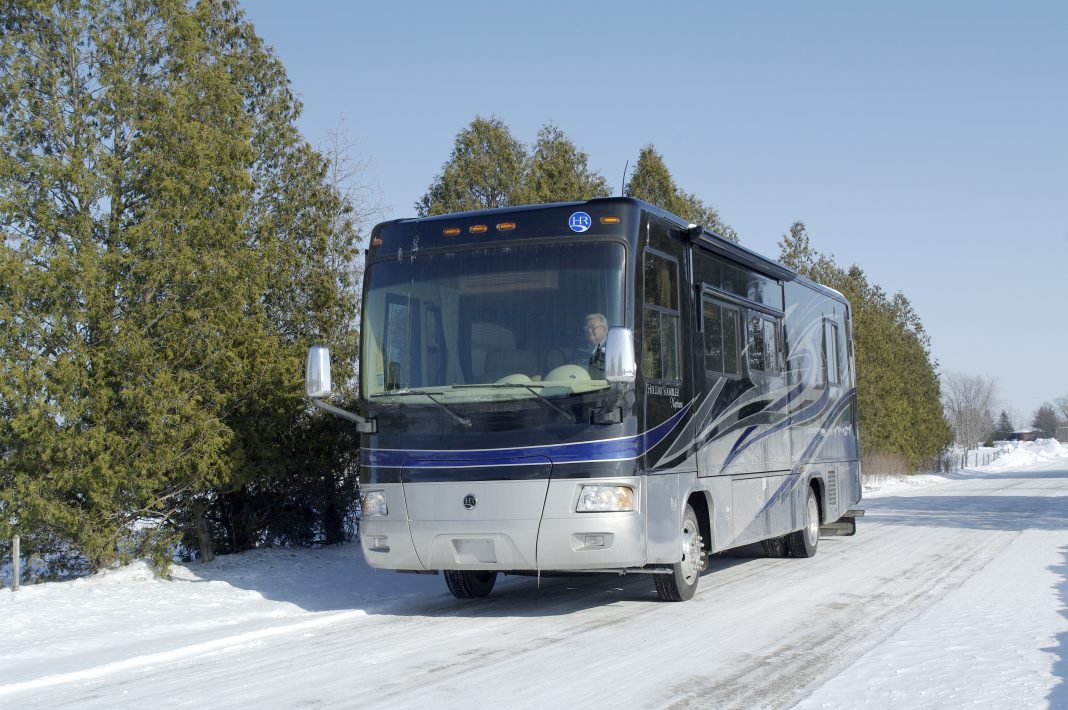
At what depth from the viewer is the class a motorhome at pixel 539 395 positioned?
8.92m

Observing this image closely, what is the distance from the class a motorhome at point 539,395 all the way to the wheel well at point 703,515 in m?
0.02

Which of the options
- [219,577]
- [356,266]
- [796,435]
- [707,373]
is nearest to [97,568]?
[219,577]

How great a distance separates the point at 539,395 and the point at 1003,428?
557 ft

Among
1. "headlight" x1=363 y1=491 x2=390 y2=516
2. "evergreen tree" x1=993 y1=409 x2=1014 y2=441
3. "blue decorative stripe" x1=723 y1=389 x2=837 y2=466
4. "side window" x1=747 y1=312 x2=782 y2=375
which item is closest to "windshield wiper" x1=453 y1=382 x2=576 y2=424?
"headlight" x1=363 y1=491 x2=390 y2=516

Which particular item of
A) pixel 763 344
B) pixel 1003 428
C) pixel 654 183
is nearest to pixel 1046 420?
pixel 1003 428

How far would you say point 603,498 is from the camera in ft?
29.2

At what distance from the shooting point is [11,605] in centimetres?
1014

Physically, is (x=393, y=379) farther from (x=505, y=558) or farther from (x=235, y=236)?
(x=235, y=236)

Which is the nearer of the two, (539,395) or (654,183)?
(539,395)

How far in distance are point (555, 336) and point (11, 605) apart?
5.84m

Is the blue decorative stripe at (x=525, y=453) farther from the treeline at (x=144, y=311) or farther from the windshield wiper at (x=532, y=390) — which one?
the treeline at (x=144, y=311)

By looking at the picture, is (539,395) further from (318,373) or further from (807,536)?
(807,536)

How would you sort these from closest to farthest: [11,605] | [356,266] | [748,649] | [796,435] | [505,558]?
[748,649] → [505,558] → [11,605] → [796,435] → [356,266]

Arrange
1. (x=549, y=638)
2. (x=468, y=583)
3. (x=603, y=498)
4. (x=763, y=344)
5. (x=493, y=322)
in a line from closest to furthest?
(x=549, y=638), (x=603, y=498), (x=493, y=322), (x=468, y=583), (x=763, y=344)
